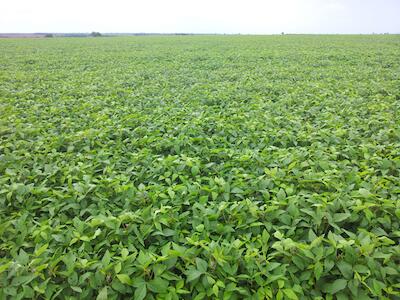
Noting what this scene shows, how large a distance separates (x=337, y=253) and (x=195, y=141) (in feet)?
7.59

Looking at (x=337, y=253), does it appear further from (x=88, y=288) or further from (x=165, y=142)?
(x=165, y=142)

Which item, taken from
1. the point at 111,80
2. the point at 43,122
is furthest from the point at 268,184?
the point at 111,80

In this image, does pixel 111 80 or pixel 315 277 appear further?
pixel 111 80

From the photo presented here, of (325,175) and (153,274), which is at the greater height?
(325,175)

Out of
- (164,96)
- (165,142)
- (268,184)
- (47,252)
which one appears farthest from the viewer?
(164,96)

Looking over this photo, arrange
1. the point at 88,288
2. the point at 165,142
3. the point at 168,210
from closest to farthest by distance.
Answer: the point at 88,288, the point at 168,210, the point at 165,142

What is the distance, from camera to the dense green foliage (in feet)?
5.84

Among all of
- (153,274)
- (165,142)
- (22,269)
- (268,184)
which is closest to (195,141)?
(165,142)

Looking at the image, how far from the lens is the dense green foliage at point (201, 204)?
5.84ft

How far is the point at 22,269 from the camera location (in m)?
1.78

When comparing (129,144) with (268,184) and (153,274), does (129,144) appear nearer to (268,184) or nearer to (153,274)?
(268,184)

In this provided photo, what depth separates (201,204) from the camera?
2486 millimetres

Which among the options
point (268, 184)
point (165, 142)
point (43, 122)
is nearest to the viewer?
point (268, 184)

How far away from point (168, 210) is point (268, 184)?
0.99 m
